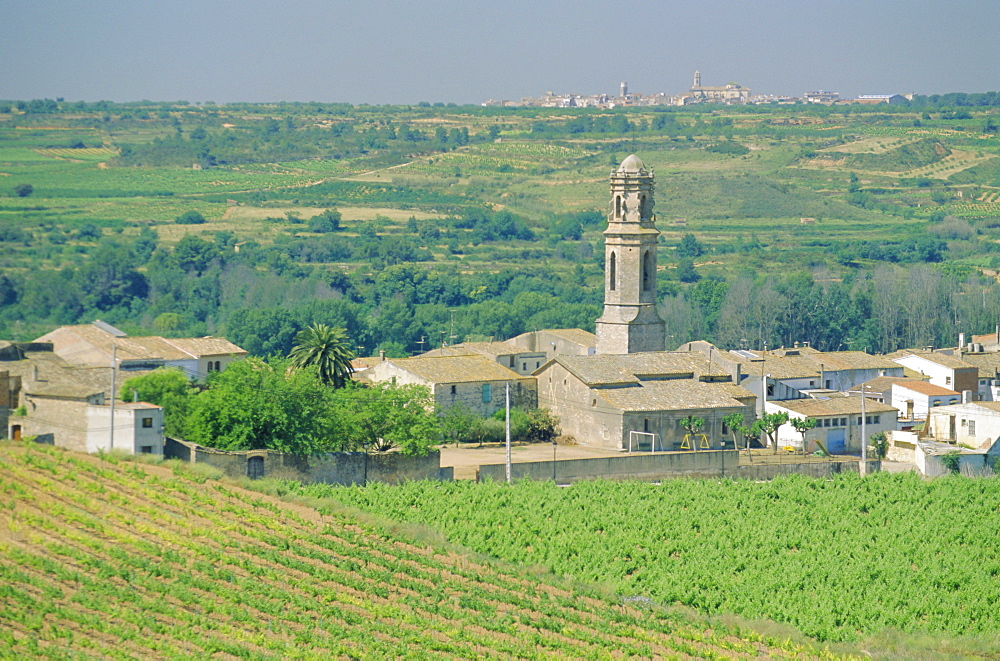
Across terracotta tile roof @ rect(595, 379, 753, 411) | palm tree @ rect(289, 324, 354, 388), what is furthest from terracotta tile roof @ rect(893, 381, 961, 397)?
palm tree @ rect(289, 324, 354, 388)

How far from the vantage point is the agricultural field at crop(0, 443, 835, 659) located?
33.0 metres

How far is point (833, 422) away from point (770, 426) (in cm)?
306

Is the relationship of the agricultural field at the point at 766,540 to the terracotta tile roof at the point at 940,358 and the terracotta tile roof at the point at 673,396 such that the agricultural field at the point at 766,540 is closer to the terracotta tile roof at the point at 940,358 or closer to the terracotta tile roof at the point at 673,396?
Answer: the terracotta tile roof at the point at 673,396

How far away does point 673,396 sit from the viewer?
57.0 metres

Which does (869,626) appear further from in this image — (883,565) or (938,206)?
(938,206)

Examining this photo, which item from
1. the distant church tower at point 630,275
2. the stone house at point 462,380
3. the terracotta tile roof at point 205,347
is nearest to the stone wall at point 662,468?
the stone house at point 462,380

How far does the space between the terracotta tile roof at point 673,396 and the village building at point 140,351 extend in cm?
1366

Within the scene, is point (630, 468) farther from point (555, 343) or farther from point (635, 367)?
point (555, 343)

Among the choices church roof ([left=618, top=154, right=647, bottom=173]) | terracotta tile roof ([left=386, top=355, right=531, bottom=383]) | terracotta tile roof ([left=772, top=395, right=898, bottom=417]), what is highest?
church roof ([left=618, top=154, right=647, bottom=173])

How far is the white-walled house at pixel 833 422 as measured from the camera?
59844 mm

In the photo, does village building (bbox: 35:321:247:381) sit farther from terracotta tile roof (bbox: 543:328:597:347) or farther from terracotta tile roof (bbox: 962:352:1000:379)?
terracotta tile roof (bbox: 962:352:1000:379)

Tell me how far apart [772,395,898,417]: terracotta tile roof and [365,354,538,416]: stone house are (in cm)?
888

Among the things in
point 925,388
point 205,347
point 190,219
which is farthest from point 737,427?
point 190,219

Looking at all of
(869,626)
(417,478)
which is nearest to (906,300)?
(417,478)
